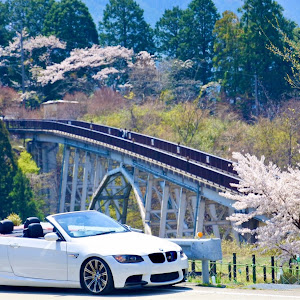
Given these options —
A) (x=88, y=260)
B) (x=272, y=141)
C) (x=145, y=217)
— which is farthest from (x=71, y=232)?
(x=272, y=141)

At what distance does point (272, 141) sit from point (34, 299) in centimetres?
4413

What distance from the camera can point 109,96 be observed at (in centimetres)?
7575

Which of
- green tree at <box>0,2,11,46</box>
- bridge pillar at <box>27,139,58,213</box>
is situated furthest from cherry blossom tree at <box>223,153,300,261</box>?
green tree at <box>0,2,11,46</box>

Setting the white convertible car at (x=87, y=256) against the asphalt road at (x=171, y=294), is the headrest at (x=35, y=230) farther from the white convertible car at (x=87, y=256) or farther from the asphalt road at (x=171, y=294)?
the asphalt road at (x=171, y=294)

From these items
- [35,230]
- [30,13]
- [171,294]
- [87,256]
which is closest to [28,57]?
[30,13]

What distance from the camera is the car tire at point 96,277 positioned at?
1052 centimetres

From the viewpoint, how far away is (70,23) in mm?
88750

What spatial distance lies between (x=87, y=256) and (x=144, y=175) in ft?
147

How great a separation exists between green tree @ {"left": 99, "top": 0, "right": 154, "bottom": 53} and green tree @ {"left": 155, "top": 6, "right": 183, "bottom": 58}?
2.74m

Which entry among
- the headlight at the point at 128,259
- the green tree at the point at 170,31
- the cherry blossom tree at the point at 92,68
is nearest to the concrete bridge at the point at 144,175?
the cherry blossom tree at the point at 92,68

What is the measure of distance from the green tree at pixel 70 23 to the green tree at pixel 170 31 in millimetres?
8619

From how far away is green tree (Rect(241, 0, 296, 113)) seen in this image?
67625mm

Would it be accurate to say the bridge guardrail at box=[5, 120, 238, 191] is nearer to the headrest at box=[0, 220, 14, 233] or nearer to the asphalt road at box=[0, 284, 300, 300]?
the headrest at box=[0, 220, 14, 233]

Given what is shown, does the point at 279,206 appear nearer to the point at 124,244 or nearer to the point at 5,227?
the point at 5,227
